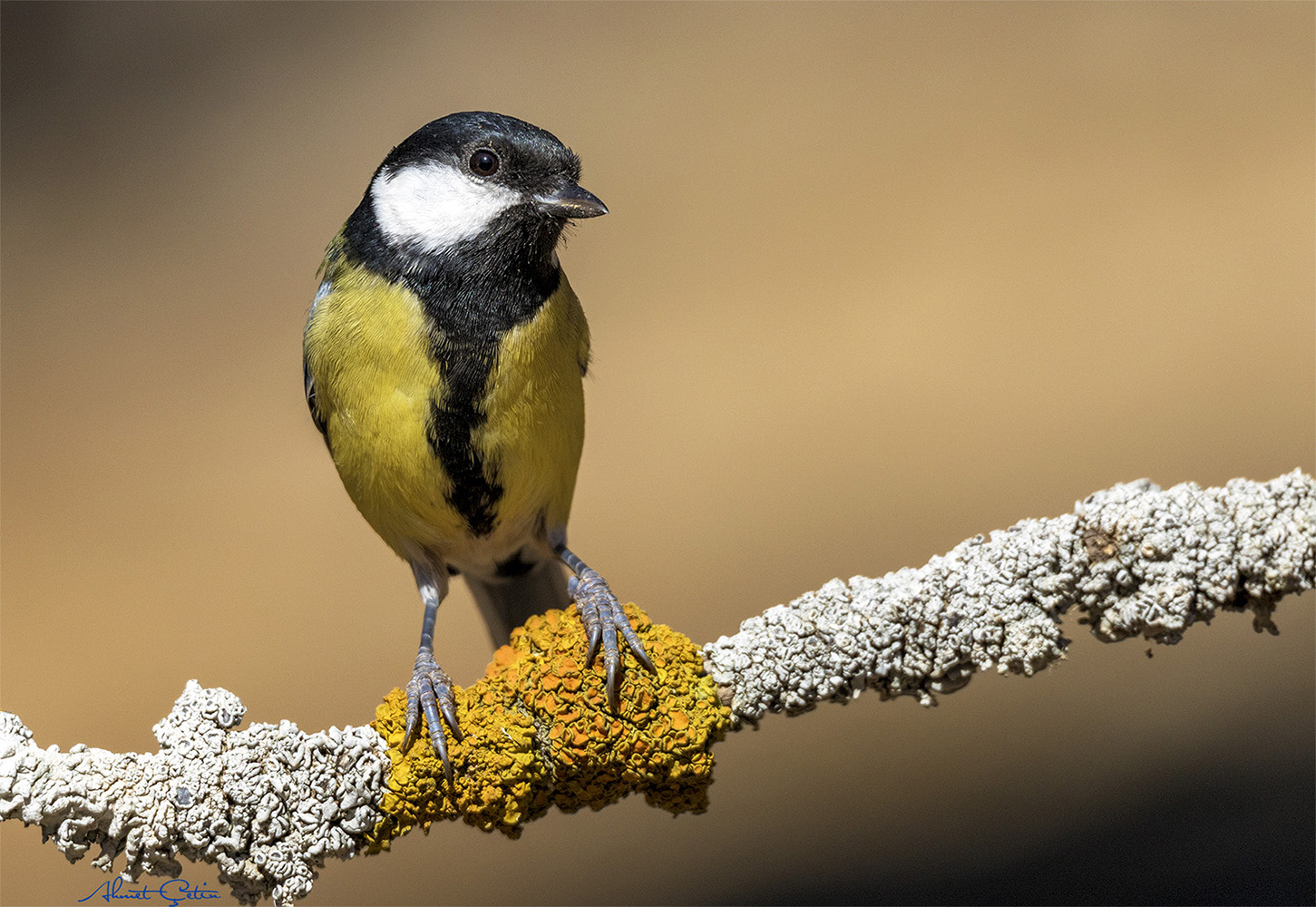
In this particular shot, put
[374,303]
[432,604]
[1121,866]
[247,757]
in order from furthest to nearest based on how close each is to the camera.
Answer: [1121,866] → [432,604] → [374,303] → [247,757]

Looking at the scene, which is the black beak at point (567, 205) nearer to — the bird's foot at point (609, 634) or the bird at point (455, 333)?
the bird at point (455, 333)

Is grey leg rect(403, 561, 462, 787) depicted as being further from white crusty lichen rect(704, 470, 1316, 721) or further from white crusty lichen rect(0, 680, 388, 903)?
white crusty lichen rect(704, 470, 1316, 721)

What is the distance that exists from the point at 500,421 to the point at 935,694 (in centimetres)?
114

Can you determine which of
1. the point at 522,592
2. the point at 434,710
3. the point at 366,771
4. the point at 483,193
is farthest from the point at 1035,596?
the point at 522,592

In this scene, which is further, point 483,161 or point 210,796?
point 483,161

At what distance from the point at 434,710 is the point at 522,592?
112cm

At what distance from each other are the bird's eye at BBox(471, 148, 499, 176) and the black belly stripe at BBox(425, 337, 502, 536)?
0.41 m

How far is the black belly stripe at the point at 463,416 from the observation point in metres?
2.44

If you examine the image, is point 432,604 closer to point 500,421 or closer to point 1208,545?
point 500,421

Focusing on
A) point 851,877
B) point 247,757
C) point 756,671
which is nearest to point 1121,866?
point 851,877

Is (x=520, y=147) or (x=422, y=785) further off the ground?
(x=520, y=147)

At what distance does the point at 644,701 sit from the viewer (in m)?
2.16

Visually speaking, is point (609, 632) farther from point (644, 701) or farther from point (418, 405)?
point (418, 405)

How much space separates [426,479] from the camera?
2.55m
